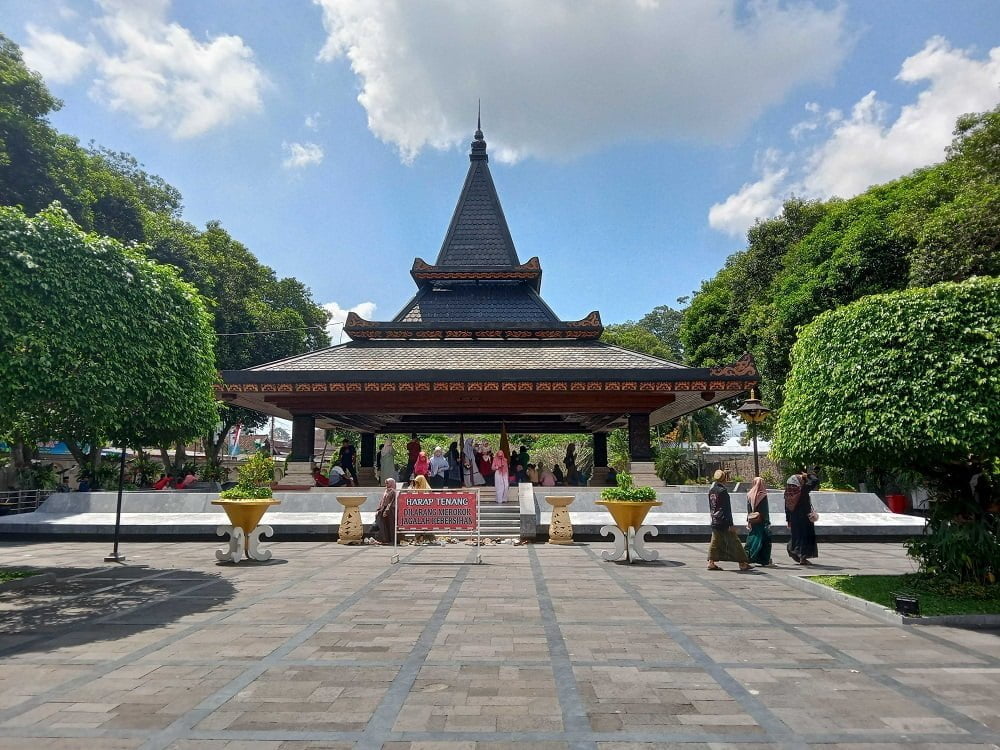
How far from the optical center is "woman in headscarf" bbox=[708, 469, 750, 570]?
10.4m

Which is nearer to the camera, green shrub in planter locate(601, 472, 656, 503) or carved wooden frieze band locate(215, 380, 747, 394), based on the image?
green shrub in planter locate(601, 472, 656, 503)

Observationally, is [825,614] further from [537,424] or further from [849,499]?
[537,424]

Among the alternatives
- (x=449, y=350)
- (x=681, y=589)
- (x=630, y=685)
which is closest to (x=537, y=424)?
(x=449, y=350)

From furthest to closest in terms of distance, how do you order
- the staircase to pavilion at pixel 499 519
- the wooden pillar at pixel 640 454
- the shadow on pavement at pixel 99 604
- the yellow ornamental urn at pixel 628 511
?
the wooden pillar at pixel 640 454 → the staircase to pavilion at pixel 499 519 → the yellow ornamental urn at pixel 628 511 → the shadow on pavement at pixel 99 604

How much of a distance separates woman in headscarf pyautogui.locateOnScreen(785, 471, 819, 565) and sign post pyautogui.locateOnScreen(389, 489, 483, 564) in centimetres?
582

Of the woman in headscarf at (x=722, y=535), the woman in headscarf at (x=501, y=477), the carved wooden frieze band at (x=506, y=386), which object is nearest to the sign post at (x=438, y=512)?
the woman in headscarf at (x=722, y=535)

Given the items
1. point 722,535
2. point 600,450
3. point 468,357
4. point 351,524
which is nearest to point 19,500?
point 351,524

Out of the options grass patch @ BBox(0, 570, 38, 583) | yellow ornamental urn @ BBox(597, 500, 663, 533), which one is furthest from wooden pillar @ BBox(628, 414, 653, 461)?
grass patch @ BBox(0, 570, 38, 583)

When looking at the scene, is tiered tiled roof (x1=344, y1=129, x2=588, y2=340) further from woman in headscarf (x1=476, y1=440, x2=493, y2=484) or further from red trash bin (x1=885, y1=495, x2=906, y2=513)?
red trash bin (x1=885, y1=495, x2=906, y2=513)

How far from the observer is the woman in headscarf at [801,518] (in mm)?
11125

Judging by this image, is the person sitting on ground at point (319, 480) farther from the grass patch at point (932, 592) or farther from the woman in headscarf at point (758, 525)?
the grass patch at point (932, 592)

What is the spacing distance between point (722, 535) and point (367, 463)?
17253 millimetres

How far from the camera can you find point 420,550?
13.0m

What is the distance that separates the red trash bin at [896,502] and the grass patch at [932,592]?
55.4ft
